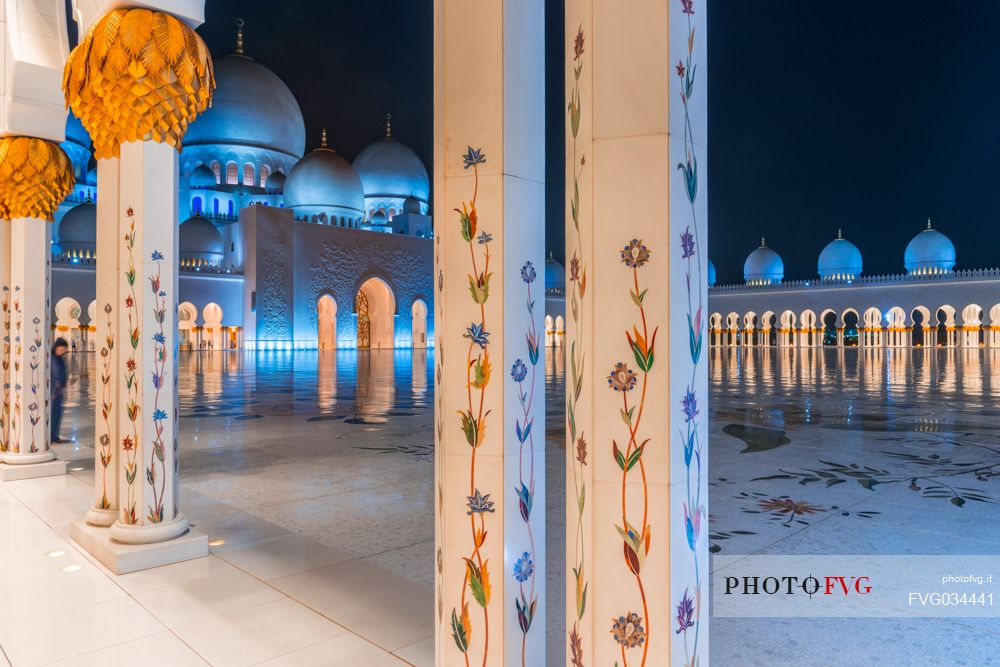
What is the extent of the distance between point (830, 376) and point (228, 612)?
8.45 m

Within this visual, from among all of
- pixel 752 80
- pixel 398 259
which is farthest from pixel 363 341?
pixel 752 80

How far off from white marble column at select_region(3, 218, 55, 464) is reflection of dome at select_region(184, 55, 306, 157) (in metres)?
18.9

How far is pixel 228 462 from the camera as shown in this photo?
313 cm

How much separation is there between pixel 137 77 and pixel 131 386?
913 millimetres

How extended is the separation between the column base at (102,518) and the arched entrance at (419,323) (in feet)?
65.5

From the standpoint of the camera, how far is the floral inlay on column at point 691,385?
86cm

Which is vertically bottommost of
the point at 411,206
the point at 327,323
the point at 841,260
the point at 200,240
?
the point at 327,323

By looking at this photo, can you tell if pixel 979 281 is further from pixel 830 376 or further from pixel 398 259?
pixel 398 259

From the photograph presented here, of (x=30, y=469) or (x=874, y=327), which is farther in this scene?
(x=874, y=327)

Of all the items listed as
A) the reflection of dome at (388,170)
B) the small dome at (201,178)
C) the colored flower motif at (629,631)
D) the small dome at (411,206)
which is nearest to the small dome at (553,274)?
the small dome at (411,206)

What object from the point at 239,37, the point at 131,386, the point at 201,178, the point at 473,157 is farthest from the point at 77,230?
the point at 473,157

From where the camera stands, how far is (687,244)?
0.87 meters

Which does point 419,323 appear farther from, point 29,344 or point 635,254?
point 635,254

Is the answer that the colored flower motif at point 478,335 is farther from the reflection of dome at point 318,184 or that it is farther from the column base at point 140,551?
the reflection of dome at point 318,184
